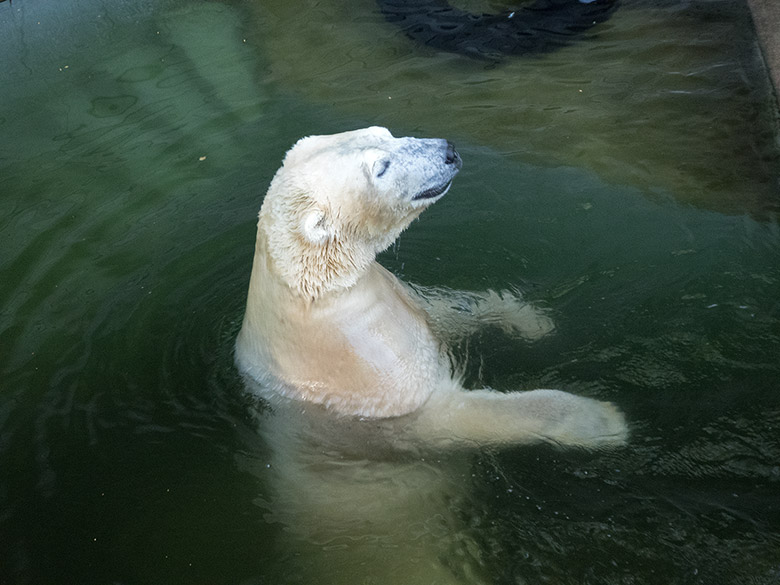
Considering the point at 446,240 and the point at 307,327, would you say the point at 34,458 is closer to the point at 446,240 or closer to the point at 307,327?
the point at 307,327

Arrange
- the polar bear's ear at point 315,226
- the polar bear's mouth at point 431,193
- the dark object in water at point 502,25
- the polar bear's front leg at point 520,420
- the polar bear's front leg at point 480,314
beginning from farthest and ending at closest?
1. the dark object in water at point 502,25
2. the polar bear's front leg at point 480,314
3. the polar bear's front leg at point 520,420
4. the polar bear's mouth at point 431,193
5. the polar bear's ear at point 315,226

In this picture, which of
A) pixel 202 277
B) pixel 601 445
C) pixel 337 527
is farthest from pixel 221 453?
pixel 601 445

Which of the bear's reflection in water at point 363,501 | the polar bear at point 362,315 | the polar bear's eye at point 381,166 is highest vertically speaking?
the polar bear's eye at point 381,166

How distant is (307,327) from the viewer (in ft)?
10.7

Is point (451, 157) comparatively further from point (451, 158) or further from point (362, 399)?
point (362, 399)

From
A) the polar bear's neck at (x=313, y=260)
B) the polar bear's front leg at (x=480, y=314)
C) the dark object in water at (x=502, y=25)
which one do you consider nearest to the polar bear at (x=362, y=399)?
the polar bear's neck at (x=313, y=260)

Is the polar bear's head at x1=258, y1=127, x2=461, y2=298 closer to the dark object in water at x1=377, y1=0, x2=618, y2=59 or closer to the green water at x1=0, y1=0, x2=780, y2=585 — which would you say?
the green water at x1=0, y1=0, x2=780, y2=585

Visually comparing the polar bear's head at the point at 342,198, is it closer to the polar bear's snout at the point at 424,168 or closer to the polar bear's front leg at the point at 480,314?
the polar bear's snout at the point at 424,168

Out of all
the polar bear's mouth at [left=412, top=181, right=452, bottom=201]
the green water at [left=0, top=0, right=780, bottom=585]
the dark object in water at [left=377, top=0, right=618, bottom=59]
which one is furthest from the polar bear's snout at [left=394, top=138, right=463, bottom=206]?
the dark object in water at [left=377, top=0, right=618, bottom=59]

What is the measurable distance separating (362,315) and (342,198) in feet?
1.73

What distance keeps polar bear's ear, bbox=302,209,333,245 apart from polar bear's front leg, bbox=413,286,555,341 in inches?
39.5

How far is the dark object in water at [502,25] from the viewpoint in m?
6.38

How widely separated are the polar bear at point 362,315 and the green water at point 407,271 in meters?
0.18

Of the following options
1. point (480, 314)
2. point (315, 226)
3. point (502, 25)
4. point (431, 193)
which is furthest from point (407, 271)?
point (502, 25)
